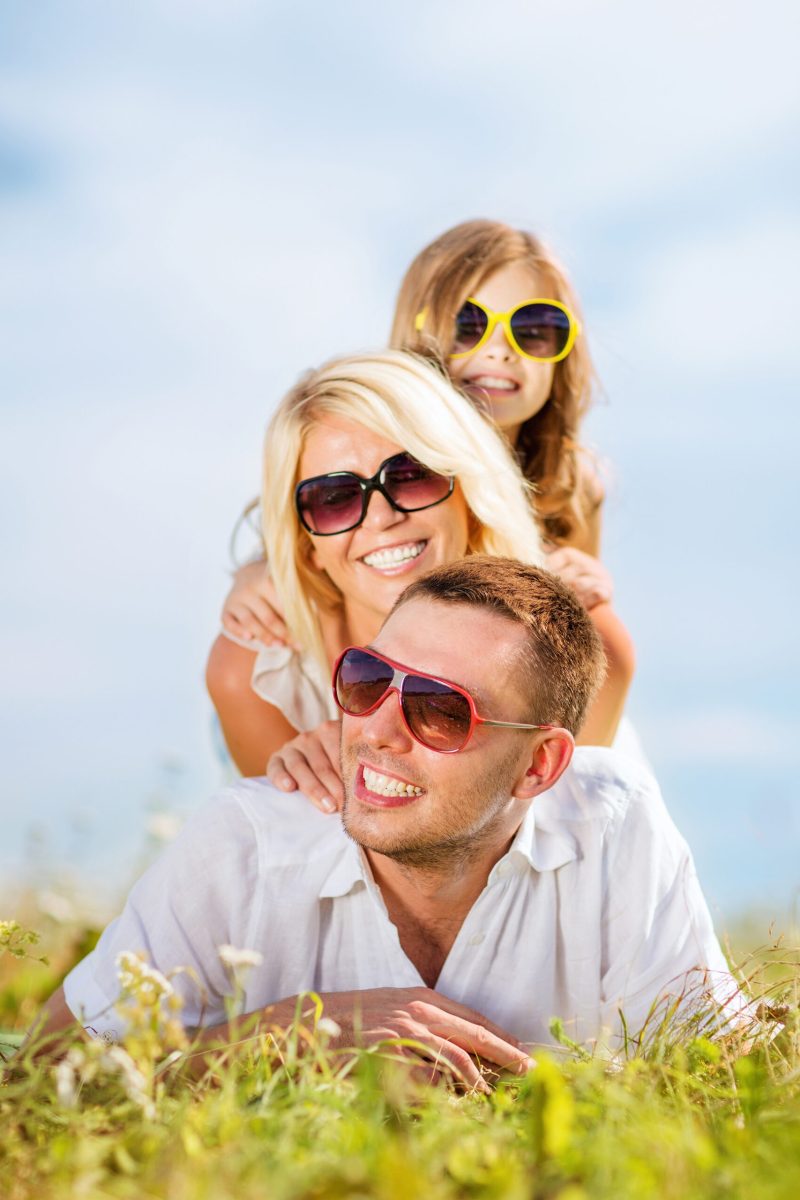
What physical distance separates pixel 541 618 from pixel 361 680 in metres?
0.54

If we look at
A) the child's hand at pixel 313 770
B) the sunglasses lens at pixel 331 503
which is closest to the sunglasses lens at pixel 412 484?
the sunglasses lens at pixel 331 503

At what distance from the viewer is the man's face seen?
3.34 metres

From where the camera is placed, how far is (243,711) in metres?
5.12

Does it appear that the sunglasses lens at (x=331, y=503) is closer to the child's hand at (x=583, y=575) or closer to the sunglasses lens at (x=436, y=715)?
the child's hand at (x=583, y=575)

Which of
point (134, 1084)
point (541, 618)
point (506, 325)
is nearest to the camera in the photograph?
point (134, 1084)

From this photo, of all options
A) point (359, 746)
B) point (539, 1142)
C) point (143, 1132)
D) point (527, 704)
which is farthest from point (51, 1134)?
point (527, 704)

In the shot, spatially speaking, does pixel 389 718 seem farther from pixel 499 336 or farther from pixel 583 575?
pixel 499 336

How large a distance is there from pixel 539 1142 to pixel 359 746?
1536 mm

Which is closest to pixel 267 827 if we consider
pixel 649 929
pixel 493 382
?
pixel 649 929

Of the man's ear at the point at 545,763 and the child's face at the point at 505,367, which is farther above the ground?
the child's face at the point at 505,367

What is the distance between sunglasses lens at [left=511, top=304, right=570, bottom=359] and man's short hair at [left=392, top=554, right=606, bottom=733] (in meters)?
2.12

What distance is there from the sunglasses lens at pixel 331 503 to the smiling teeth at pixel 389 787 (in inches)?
54.4

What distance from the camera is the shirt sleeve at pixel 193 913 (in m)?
3.46

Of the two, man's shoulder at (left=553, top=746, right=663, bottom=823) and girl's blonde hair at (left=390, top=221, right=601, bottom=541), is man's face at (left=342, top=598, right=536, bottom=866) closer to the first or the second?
man's shoulder at (left=553, top=746, right=663, bottom=823)
